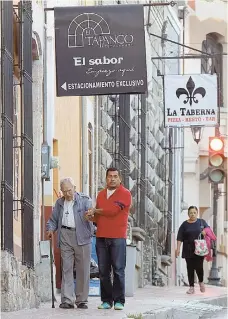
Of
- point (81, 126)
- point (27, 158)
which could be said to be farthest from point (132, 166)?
point (27, 158)

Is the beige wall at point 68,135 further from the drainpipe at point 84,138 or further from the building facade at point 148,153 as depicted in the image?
the building facade at point 148,153

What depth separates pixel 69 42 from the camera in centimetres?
1833

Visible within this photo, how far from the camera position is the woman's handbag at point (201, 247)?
80.0 ft

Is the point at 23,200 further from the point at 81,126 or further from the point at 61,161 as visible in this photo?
the point at 81,126

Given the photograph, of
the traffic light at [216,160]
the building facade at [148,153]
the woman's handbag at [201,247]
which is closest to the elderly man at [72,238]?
the building facade at [148,153]

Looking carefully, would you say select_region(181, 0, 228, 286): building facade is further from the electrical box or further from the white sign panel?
the electrical box

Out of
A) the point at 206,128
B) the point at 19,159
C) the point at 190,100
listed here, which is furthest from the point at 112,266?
the point at 206,128

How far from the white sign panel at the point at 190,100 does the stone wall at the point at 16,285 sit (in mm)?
10918

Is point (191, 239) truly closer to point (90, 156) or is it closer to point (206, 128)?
point (90, 156)

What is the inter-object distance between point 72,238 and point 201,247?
24.8ft

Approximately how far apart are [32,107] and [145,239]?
13420 mm

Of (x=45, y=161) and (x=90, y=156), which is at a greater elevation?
(x=90, y=156)

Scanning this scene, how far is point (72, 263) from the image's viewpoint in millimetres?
17297

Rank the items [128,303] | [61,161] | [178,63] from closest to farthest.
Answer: [128,303]
[61,161]
[178,63]
